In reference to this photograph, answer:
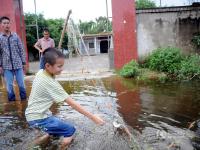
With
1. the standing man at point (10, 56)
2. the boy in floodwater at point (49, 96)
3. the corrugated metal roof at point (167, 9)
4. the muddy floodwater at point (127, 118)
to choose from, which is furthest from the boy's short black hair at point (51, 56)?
the corrugated metal roof at point (167, 9)

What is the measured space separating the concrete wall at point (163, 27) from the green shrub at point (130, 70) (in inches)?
37.9

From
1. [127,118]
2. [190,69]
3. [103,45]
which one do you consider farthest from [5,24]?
[103,45]

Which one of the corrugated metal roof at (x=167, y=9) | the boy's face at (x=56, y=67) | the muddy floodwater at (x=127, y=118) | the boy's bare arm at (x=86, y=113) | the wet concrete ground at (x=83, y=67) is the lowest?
the muddy floodwater at (x=127, y=118)

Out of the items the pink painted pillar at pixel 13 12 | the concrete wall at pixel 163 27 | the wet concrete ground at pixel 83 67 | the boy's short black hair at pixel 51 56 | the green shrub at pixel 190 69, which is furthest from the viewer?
the wet concrete ground at pixel 83 67

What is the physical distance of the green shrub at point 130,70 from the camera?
37.2ft

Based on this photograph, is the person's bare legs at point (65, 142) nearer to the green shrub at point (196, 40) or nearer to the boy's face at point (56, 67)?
the boy's face at point (56, 67)

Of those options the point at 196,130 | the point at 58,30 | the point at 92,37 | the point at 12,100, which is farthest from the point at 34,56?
the point at 196,130

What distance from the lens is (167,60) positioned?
11.4 meters

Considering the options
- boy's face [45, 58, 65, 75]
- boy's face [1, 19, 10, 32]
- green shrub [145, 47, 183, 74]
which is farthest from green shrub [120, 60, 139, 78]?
boy's face [45, 58, 65, 75]

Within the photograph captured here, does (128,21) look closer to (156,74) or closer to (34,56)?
(156,74)

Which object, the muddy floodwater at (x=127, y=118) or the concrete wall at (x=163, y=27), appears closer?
the muddy floodwater at (x=127, y=118)

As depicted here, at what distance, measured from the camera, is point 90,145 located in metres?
4.77

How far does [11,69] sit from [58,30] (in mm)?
29237

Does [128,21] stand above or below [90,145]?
above
